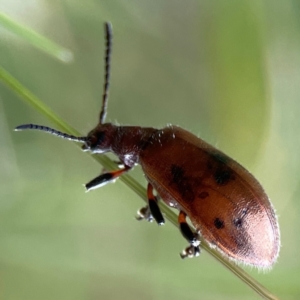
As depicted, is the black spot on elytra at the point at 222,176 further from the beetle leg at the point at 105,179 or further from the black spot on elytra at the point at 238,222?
the beetle leg at the point at 105,179

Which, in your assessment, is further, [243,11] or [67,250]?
[243,11]

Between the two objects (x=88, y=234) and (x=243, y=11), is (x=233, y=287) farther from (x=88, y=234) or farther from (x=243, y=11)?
(x=243, y=11)

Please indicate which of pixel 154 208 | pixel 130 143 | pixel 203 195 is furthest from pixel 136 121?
pixel 203 195

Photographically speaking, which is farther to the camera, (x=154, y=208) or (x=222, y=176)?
(x=154, y=208)

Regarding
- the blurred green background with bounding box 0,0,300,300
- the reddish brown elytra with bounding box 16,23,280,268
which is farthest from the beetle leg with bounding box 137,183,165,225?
the blurred green background with bounding box 0,0,300,300

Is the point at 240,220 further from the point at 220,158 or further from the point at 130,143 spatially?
the point at 130,143

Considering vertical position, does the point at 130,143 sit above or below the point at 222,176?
below

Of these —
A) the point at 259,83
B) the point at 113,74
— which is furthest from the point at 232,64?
the point at 113,74

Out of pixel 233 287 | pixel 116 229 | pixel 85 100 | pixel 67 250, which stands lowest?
pixel 67 250
